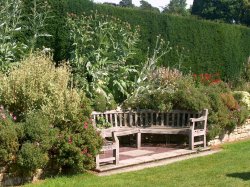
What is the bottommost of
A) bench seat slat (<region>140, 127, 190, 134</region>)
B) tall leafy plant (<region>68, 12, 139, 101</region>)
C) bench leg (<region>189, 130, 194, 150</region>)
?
bench leg (<region>189, 130, 194, 150</region>)

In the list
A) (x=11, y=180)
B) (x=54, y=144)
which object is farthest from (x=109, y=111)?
(x=11, y=180)

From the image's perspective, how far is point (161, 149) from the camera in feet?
33.1

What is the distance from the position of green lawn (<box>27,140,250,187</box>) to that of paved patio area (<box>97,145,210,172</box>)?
0.41 metres

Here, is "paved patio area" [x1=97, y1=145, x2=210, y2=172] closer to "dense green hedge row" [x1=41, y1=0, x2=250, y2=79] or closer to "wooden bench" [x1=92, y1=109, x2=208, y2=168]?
"wooden bench" [x1=92, y1=109, x2=208, y2=168]

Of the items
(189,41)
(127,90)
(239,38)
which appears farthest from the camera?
(239,38)

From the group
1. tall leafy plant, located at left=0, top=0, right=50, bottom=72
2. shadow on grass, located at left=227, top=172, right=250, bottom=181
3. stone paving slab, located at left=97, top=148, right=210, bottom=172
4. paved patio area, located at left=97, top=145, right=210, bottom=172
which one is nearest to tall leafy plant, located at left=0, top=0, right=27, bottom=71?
tall leafy plant, located at left=0, top=0, right=50, bottom=72

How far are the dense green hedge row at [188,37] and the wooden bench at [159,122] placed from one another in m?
2.14

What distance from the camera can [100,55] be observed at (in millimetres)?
10805

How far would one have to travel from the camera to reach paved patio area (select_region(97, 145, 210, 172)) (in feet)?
26.9

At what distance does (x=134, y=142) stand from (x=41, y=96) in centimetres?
376

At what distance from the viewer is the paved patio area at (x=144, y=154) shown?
820cm

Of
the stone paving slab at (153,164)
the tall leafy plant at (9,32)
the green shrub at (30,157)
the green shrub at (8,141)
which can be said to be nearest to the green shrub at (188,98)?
the stone paving slab at (153,164)

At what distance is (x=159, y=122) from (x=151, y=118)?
254 mm

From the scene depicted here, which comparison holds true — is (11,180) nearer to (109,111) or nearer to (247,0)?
(109,111)
